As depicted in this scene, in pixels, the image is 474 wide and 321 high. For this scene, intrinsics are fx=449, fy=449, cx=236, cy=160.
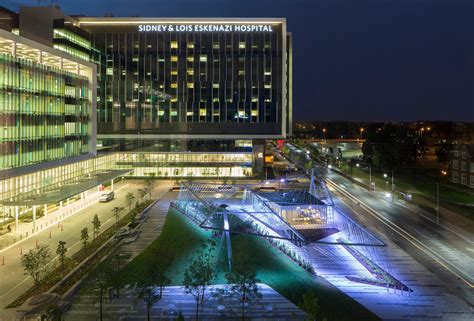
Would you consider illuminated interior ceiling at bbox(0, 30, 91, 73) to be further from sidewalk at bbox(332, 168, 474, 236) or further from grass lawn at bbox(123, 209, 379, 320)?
sidewalk at bbox(332, 168, 474, 236)

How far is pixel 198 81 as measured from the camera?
3875 inches

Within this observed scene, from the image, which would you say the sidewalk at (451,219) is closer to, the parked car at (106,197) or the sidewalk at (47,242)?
the sidewalk at (47,242)

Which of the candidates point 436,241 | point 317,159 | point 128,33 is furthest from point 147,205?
point 317,159

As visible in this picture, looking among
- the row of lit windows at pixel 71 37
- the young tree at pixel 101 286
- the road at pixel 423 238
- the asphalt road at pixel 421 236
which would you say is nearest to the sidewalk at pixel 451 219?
the asphalt road at pixel 421 236

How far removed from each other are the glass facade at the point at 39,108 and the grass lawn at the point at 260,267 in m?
18.8

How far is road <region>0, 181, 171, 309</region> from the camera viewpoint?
29808 millimetres

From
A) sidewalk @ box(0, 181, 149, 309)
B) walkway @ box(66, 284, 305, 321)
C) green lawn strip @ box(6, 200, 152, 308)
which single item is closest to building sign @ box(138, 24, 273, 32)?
sidewalk @ box(0, 181, 149, 309)

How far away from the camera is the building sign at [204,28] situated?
3871 inches

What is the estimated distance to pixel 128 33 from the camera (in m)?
99.2

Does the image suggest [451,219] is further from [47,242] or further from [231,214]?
[47,242]

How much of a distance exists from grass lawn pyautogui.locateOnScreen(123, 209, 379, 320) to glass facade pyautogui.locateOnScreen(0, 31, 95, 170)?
61.8 feet

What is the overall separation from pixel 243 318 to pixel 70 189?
34.2 metres

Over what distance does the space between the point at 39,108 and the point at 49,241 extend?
19331 millimetres

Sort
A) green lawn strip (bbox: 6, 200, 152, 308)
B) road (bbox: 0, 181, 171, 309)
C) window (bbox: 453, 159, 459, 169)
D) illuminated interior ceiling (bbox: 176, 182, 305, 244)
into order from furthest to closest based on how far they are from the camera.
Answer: window (bbox: 453, 159, 459, 169)
illuminated interior ceiling (bbox: 176, 182, 305, 244)
road (bbox: 0, 181, 171, 309)
green lawn strip (bbox: 6, 200, 152, 308)
